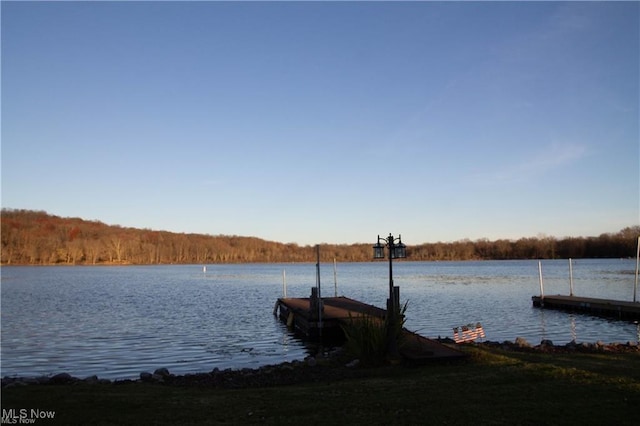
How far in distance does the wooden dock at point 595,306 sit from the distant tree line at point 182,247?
8719 centimetres

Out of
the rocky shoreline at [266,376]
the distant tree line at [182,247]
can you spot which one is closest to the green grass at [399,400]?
the rocky shoreline at [266,376]

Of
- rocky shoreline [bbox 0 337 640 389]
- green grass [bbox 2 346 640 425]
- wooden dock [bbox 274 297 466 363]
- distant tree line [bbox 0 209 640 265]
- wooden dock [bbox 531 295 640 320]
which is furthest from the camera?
distant tree line [bbox 0 209 640 265]

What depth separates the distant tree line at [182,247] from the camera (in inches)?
5217

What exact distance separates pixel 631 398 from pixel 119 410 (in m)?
7.25

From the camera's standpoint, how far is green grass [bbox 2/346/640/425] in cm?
692

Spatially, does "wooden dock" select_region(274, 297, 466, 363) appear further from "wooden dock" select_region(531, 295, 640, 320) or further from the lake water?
"wooden dock" select_region(531, 295, 640, 320)

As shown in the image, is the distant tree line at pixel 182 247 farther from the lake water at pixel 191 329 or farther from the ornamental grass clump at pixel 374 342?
the ornamental grass clump at pixel 374 342

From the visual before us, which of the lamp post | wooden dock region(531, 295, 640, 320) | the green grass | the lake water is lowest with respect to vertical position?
the lake water

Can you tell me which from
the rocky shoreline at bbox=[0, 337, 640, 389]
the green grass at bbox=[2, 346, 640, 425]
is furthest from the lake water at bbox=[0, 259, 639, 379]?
the green grass at bbox=[2, 346, 640, 425]

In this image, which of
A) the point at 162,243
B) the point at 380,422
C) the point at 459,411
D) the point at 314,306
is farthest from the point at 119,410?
the point at 162,243

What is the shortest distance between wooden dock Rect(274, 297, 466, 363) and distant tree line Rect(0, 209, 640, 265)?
98.3 m

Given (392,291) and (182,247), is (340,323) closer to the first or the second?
(392,291)

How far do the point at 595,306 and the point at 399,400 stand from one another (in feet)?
74.2

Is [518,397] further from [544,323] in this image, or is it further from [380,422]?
[544,323]
